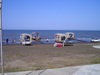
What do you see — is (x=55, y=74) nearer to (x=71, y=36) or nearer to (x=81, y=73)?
(x=81, y=73)

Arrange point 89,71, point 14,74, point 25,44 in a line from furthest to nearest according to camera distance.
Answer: point 25,44 → point 89,71 → point 14,74

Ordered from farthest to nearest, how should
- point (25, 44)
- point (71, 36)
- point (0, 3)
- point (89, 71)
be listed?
point (71, 36) < point (25, 44) < point (89, 71) < point (0, 3)

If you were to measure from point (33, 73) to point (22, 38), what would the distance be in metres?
29.1

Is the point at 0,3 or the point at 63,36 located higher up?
the point at 0,3

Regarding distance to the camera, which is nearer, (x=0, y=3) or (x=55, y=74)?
(x=0, y=3)

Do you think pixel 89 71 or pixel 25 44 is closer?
pixel 89 71

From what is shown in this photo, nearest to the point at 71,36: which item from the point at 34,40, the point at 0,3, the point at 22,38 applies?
the point at 34,40

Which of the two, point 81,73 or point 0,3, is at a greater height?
point 0,3

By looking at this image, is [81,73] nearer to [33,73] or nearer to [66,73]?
[66,73]

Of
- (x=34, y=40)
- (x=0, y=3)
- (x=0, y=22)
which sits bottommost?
(x=34, y=40)

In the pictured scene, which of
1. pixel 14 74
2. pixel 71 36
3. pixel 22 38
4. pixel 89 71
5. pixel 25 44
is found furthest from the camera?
pixel 71 36

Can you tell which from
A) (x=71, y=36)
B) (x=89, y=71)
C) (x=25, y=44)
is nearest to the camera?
(x=89, y=71)

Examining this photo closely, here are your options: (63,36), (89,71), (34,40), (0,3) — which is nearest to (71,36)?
(63,36)

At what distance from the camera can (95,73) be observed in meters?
5.44
